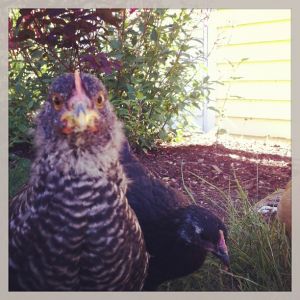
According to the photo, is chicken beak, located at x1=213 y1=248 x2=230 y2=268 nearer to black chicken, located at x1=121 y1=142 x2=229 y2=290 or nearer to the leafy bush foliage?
black chicken, located at x1=121 y1=142 x2=229 y2=290

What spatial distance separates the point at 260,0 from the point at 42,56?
0.65 metres

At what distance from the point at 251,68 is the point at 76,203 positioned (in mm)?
678

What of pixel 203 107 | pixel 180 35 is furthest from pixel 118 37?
pixel 203 107

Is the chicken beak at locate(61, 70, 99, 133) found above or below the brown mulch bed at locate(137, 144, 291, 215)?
above

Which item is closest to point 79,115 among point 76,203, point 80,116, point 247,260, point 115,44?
point 80,116

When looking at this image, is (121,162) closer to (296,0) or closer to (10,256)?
(10,256)

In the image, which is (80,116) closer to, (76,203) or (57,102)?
(57,102)

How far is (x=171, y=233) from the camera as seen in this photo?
1.29 meters

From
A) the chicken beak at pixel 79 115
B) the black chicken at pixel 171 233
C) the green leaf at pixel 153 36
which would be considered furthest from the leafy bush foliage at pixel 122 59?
the chicken beak at pixel 79 115

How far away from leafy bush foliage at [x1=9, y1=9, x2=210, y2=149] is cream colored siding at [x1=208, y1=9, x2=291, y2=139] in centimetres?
6

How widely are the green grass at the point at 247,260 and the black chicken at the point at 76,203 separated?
27 cm

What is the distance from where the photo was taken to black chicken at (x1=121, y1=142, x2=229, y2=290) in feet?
4.15

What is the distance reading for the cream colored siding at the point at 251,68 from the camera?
1.31 m

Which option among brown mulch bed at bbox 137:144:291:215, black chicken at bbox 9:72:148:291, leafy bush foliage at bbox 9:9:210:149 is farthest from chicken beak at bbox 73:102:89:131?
brown mulch bed at bbox 137:144:291:215
